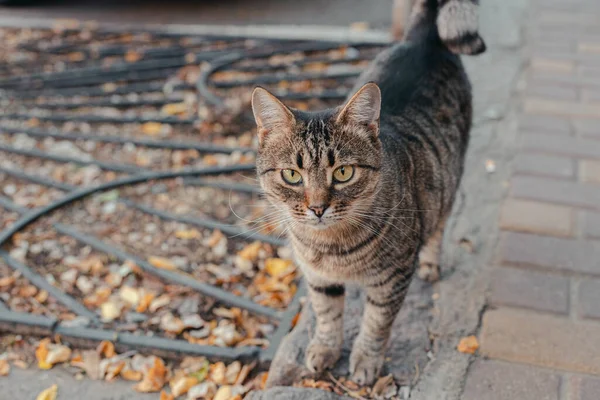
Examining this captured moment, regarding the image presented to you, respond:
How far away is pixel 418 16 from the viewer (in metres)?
2.71

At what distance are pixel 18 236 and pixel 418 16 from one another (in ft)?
7.87

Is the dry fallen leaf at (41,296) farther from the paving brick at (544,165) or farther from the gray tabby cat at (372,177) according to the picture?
the paving brick at (544,165)

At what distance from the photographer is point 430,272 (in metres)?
2.62

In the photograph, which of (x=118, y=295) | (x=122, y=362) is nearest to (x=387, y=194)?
(x=122, y=362)

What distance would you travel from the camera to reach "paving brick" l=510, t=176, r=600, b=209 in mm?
2977

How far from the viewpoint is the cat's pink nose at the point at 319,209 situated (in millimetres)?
1966

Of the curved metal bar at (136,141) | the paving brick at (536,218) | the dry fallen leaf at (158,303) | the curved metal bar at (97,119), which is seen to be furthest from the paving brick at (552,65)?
the dry fallen leaf at (158,303)

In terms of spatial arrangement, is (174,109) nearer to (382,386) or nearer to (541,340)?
(382,386)

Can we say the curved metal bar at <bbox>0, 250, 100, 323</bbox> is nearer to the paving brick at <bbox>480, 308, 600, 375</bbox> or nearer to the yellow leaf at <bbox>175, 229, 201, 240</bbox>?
the yellow leaf at <bbox>175, 229, 201, 240</bbox>

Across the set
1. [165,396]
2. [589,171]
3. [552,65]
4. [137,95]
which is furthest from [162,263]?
[552,65]

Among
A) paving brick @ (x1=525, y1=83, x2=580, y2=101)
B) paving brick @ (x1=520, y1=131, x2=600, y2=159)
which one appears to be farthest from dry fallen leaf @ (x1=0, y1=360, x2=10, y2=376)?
paving brick @ (x1=525, y1=83, x2=580, y2=101)

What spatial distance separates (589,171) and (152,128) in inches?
111

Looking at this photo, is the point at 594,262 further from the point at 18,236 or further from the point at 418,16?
the point at 18,236

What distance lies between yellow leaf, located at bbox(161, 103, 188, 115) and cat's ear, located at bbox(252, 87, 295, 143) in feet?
8.48
